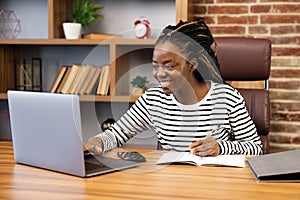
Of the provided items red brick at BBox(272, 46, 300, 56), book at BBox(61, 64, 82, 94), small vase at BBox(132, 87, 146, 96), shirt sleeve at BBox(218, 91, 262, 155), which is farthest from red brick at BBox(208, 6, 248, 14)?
shirt sleeve at BBox(218, 91, 262, 155)

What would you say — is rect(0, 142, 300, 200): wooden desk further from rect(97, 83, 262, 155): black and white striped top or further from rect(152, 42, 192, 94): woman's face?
rect(97, 83, 262, 155): black and white striped top

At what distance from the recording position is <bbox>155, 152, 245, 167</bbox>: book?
1526mm

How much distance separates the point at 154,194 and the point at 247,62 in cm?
129

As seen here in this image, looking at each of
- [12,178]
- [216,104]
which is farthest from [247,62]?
[12,178]

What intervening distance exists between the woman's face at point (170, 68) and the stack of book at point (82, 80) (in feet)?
4.78

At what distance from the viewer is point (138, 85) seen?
3.33 metres

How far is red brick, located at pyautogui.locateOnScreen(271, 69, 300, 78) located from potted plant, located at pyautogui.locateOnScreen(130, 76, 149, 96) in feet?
2.73

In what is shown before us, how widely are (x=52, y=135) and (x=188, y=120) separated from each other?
33.6 inches

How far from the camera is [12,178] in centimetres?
137

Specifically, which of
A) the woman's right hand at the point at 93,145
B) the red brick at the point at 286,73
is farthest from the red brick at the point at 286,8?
the woman's right hand at the point at 93,145

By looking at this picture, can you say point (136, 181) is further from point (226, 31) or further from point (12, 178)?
point (226, 31)

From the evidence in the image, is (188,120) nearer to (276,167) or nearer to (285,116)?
(276,167)

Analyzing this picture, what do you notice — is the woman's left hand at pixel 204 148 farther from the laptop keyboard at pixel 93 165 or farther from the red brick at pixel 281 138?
the red brick at pixel 281 138

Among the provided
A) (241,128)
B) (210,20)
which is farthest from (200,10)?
(241,128)
